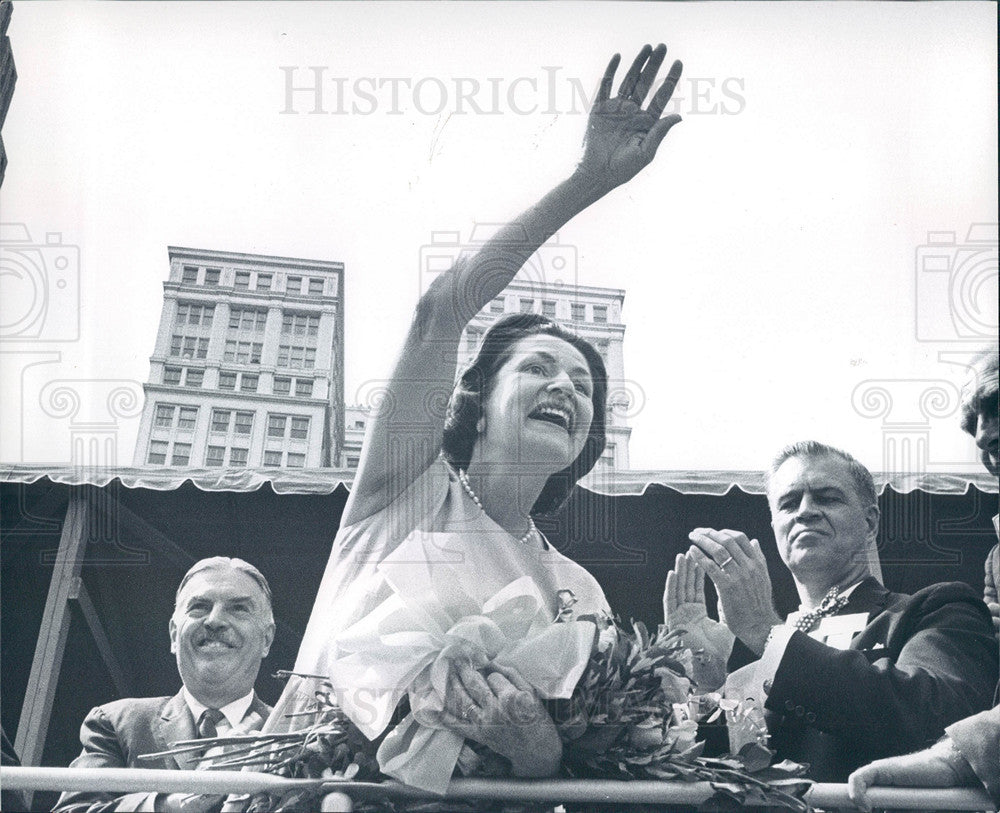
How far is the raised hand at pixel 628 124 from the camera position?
8.03 meters

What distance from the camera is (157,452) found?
7.82m

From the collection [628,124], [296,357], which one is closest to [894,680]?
[628,124]

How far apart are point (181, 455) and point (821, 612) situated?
3.26 m

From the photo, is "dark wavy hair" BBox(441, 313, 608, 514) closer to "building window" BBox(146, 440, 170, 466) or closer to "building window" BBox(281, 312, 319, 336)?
"building window" BBox(281, 312, 319, 336)

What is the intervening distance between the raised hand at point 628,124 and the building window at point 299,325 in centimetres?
159

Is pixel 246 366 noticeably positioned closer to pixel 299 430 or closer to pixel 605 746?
pixel 299 430

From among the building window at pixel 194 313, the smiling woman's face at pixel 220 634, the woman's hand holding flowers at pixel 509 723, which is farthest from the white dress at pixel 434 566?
the building window at pixel 194 313

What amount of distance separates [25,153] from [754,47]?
3908 mm

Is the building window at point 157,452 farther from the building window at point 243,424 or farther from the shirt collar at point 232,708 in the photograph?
the shirt collar at point 232,708

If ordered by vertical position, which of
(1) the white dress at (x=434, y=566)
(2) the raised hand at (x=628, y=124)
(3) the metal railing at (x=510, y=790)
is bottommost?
(3) the metal railing at (x=510, y=790)

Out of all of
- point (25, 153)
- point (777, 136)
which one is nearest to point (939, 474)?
point (777, 136)

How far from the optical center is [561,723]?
7.03m

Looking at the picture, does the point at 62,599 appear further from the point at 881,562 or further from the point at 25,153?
the point at 881,562

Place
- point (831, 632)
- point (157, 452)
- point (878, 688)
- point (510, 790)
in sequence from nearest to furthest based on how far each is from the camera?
point (510, 790)
point (878, 688)
point (831, 632)
point (157, 452)
